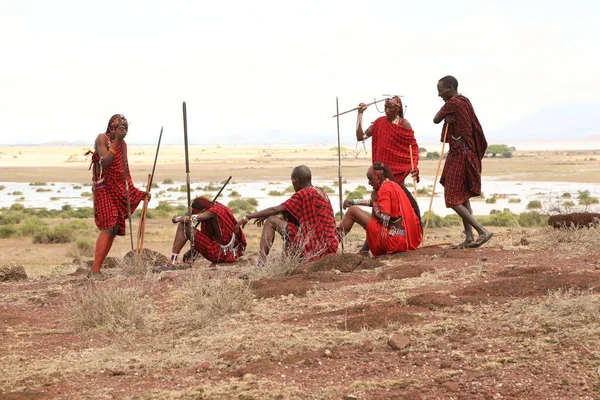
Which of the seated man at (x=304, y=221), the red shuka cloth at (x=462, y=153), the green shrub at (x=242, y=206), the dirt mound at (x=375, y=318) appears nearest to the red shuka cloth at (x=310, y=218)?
the seated man at (x=304, y=221)

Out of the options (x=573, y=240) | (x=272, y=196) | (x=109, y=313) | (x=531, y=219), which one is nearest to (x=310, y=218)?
(x=109, y=313)

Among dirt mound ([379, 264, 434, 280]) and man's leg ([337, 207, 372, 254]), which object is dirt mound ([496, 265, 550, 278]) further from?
man's leg ([337, 207, 372, 254])

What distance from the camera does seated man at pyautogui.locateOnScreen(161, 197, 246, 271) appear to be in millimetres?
10039

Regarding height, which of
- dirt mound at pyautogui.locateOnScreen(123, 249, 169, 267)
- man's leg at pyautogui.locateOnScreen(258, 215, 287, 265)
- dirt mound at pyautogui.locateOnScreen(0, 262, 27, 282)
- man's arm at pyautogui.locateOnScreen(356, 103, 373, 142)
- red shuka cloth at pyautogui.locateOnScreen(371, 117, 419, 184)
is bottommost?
dirt mound at pyautogui.locateOnScreen(0, 262, 27, 282)

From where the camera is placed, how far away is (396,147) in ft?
35.0

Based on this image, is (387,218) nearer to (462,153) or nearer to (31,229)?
(462,153)

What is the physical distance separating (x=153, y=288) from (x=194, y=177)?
4368 cm

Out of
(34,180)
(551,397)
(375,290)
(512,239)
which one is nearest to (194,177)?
(34,180)

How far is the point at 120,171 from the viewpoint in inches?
386

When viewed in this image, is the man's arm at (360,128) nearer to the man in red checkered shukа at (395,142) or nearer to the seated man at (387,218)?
the man in red checkered shukа at (395,142)

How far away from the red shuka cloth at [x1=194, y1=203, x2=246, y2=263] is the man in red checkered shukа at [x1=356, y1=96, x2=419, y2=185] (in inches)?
76.4

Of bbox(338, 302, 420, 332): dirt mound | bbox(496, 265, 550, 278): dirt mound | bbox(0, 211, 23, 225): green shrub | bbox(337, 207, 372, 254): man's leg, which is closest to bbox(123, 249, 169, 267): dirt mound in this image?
bbox(337, 207, 372, 254): man's leg

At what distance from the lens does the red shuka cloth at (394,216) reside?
961cm

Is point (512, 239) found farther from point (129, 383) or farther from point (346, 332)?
point (129, 383)
